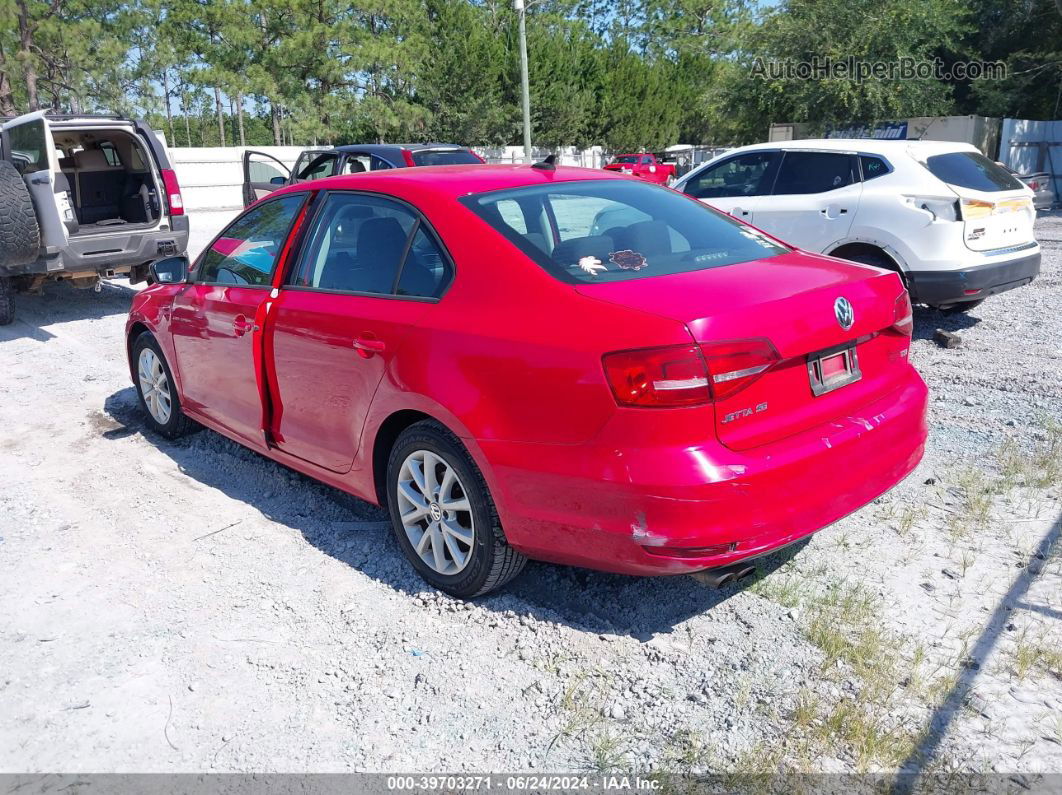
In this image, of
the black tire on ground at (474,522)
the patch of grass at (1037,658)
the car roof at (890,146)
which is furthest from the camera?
the car roof at (890,146)

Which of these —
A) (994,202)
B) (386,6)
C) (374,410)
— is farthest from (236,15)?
(374,410)

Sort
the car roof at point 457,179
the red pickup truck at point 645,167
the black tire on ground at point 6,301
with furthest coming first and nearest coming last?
the red pickup truck at point 645,167
the black tire on ground at point 6,301
the car roof at point 457,179

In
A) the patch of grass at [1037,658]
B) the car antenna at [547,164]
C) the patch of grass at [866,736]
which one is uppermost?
the car antenna at [547,164]

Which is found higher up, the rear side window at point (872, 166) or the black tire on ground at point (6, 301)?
the rear side window at point (872, 166)

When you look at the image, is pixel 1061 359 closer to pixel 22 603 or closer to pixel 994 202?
pixel 994 202

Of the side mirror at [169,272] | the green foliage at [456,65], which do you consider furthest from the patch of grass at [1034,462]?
the green foliage at [456,65]

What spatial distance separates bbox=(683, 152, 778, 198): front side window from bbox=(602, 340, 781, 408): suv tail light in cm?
613

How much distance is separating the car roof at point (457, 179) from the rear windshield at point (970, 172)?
13.7ft

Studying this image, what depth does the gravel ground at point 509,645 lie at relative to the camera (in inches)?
108

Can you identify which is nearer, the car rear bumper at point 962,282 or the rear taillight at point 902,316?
the rear taillight at point 902,316

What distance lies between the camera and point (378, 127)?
34594mm

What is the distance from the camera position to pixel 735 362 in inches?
110

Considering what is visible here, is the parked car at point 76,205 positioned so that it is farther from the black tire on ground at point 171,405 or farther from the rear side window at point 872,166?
the rear side window at point 872,166

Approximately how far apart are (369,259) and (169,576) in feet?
5.36
